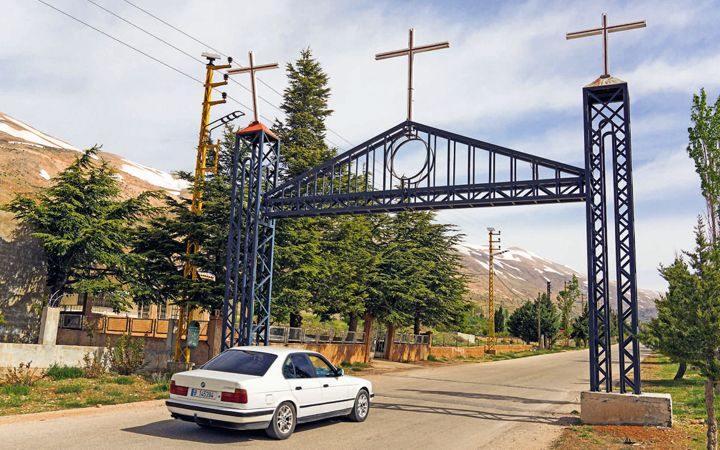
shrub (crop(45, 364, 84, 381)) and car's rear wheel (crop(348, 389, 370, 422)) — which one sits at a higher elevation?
car's rear wheel (crop(348, 389, 370, 422))

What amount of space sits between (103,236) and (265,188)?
10.2 m

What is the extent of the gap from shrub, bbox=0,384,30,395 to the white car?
6521 millimetres

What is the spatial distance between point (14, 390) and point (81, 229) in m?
13.5

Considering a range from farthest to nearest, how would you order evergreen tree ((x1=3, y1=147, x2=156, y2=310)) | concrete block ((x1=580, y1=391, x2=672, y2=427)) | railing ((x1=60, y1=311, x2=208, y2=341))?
railing ((x1=60, y1=311, x2=208, y2=341)), evergreen tree ((x1=3, y1=147, x2=156, y2=310)), concrete block ((x1=580, y1=391, x2=672, y2=427))

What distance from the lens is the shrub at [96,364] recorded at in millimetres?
17672

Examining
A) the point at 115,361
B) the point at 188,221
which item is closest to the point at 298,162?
the point at 188,221

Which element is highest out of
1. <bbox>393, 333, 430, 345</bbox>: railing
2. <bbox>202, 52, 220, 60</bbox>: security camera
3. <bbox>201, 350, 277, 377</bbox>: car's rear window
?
<bbox>202, 52, 220, 60</bbox>: security camera

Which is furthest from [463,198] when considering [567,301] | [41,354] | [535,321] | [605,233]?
[567,301]

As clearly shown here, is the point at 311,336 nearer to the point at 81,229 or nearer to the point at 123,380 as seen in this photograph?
the point at 123,380

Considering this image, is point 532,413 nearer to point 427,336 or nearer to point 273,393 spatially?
point 273,393

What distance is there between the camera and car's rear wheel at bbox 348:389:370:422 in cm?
1157

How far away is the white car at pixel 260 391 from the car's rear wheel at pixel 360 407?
1.81 feet

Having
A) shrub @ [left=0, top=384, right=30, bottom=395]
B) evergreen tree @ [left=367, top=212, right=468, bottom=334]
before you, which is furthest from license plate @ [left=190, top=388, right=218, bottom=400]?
evergreen tree @ [left=367, top=212, right=468, bottom=334]

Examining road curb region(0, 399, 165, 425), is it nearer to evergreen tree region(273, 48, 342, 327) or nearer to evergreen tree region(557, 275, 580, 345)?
evergreen tree region(273, 48, 342, 327)
